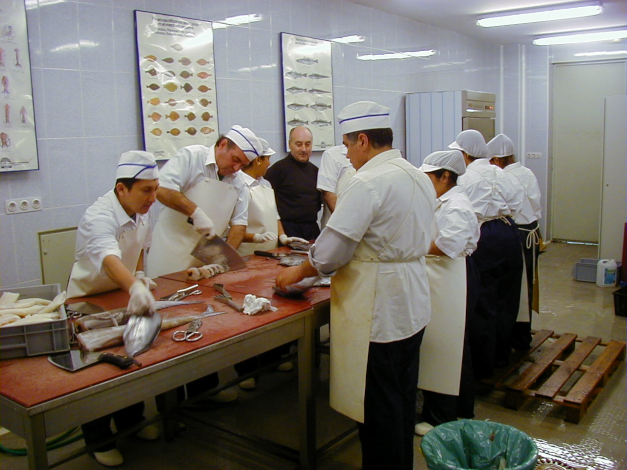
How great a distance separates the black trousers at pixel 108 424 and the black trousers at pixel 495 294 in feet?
6.89

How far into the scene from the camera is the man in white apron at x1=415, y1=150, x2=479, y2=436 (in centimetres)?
304

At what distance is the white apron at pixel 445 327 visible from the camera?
10.1 feet

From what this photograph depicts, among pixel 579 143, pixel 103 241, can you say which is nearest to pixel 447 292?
pixel 103 241

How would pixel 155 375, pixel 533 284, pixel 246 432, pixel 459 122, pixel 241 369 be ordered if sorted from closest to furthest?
pixel 155 375
pixel 246 432
pixel 241 369
pixel 533 284
pixel 459 122

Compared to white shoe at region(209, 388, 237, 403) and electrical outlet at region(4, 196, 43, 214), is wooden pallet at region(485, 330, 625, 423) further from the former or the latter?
electrical outlet at region(4, 196, 43, 214)

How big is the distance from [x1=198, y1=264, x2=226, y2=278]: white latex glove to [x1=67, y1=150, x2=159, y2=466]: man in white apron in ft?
0.94

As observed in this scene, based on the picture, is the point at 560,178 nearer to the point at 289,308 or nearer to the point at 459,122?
the point at 459,122

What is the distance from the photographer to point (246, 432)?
331 cm

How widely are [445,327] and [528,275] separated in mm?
1683

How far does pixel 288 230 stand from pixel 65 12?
224 centimetres

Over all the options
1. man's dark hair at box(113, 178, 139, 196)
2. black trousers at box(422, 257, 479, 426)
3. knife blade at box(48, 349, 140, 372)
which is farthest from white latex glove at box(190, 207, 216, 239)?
black trousers at box(422, 257, 479, 426)

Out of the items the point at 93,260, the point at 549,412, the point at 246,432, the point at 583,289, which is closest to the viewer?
the point at 93,260

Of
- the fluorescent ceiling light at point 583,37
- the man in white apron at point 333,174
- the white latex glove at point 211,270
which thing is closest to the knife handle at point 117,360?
the white latex glove at point 211,270

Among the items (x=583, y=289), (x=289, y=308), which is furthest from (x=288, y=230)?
(x=583, y=289)
